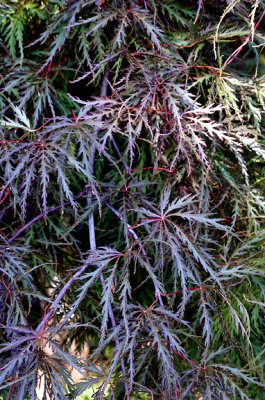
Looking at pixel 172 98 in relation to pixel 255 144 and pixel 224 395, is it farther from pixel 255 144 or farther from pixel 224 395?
pixel 224 395

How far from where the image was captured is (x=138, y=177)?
133cm

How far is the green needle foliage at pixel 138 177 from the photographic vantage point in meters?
0.94

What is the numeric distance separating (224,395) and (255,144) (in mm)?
723

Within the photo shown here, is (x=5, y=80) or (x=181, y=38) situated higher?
(x=181, y=38)

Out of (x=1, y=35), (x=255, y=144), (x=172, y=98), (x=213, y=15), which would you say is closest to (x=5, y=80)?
(x=1, y=35)

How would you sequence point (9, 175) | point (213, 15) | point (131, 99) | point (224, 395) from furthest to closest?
1. point (213, 15)
2. point (131, 99)
3. point (9, 175)
4. point (224, 395)

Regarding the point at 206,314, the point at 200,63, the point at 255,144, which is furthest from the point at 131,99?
the point at 206,314

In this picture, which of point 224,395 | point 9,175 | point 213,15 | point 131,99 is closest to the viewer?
point 224,395

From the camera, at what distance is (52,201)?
125cm

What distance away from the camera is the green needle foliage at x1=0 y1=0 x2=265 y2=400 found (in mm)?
937

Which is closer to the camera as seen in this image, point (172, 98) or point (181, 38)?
point (172, 98)

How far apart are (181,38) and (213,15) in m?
0.12

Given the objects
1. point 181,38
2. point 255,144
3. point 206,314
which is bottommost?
point 206,314

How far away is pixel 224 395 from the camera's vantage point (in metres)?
0.86
